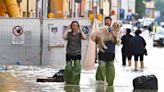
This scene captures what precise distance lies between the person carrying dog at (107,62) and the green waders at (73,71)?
55 cm

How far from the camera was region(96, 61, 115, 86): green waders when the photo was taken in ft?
55.5

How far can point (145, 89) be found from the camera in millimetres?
16688

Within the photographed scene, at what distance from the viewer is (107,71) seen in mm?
17031

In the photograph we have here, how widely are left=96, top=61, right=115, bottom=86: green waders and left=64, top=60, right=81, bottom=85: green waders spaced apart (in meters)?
0.57

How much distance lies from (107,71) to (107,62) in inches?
9.8

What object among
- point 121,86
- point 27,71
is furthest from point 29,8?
point 121,86

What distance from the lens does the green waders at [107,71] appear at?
16922 mm

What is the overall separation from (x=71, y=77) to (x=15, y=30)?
953 cm

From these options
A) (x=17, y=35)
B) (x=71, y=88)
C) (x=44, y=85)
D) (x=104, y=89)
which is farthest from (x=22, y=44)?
(x=104, y=89)

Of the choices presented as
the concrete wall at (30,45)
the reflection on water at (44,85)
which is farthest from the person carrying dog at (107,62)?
the concrete wall at (30,45)

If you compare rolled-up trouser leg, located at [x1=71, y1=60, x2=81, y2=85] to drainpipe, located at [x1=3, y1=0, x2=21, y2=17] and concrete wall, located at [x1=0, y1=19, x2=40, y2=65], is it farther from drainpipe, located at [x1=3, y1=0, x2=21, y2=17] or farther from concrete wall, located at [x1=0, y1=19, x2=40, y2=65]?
drainpipe, located at [x1=3, y1=0, x2=21, y2=17]

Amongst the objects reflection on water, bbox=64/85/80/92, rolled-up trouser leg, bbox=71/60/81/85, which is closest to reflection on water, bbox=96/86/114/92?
reflection on water, bbox=64/85/80/92

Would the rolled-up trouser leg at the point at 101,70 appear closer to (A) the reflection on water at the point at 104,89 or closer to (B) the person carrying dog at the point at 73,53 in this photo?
(A) the reflection on water at the point at 104,89

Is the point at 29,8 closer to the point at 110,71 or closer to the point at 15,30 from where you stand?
the point at 15,30
